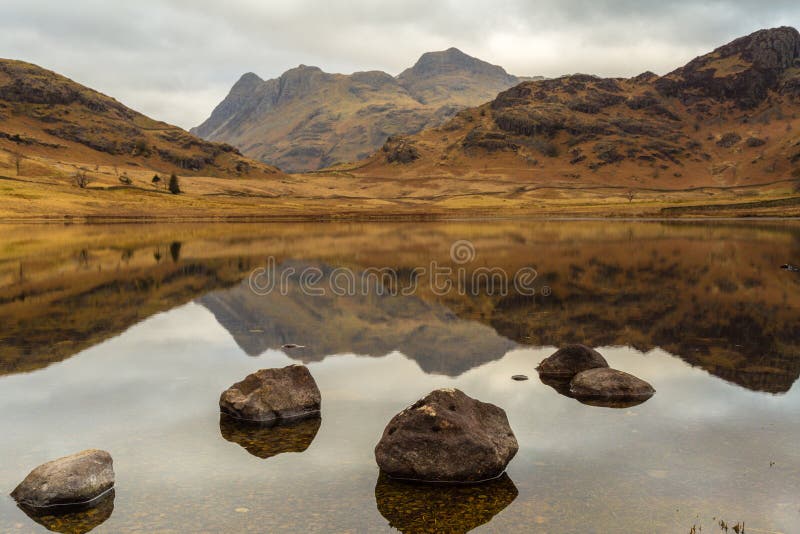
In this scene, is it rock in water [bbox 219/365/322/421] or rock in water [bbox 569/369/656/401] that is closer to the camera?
rock in water [bbox 219/365/322/421]

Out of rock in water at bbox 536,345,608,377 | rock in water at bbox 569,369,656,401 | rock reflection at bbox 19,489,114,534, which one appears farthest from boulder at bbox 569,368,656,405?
rock reflection at bbox 19,489,114,534

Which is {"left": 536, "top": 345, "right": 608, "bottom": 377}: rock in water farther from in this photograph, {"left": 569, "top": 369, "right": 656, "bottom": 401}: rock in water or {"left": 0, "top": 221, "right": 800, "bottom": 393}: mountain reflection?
{"left": 0, "top": 221, "right": 800, "bottom": 393}: mountain reflection

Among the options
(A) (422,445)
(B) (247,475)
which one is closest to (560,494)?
(A) (422,445)

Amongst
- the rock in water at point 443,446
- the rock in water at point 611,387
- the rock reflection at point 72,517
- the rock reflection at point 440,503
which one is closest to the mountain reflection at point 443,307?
the rock in water at point 611,387

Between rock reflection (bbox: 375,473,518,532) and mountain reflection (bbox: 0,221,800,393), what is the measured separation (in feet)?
34.9

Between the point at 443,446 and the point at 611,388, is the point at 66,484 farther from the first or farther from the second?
the point at 611,388

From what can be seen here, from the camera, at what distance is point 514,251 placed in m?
77.0

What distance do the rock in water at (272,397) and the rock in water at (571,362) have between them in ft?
32.4

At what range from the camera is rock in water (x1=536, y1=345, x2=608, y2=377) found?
79.5 ft

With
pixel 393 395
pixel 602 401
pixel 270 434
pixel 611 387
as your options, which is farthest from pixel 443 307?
pixel 270 434

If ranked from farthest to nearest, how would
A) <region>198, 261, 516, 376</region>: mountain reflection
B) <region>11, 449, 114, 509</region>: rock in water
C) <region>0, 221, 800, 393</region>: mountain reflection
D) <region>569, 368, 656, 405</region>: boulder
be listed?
<region>0, 221, 800, 393</region>: mountain reflection → <region>198, 261, 516, 376</region>: mountain reflection → <region>569, 368, 656, 405</region>: boulder → <region>11, 449, 114, 509</region>: rock in water

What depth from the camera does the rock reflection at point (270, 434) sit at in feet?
55.9

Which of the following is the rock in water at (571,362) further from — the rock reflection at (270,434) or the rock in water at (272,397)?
the rock reflection at (270,434)

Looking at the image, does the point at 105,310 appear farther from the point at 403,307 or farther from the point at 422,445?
the point at 422,445
